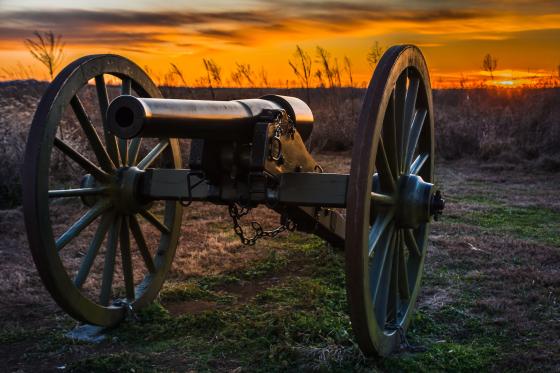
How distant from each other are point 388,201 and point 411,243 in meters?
0.79

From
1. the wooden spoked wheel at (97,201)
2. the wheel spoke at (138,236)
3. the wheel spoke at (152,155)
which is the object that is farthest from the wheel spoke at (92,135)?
the wheel spoke at (138,236)

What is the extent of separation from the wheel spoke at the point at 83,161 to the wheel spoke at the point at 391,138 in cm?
179

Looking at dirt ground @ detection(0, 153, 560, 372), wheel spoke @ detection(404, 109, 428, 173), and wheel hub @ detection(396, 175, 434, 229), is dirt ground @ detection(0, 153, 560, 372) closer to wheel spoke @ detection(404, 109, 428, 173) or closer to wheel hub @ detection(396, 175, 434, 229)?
wheel hub @ detection(396, 175, 434, 229)

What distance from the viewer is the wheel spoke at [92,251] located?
409 centimetres

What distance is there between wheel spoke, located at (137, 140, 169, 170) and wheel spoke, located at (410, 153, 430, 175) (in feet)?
5.70

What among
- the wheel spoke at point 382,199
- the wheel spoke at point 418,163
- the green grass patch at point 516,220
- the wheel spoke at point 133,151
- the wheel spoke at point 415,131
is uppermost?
the wheel spoke at point 415,131

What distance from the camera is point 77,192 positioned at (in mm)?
4168

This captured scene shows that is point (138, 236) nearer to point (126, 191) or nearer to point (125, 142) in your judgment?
point (126, 191)

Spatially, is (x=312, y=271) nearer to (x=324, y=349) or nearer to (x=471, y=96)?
(x=324, y=349)

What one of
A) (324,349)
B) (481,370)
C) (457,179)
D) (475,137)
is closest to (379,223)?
(324,349)

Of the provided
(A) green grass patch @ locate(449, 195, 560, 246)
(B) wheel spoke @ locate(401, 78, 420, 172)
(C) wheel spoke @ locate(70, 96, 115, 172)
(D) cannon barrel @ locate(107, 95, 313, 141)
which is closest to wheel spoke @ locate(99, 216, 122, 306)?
(C) wheel spoke @ locate(70, 96, 115, 172)

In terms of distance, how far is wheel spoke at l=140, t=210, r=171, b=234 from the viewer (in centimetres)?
461

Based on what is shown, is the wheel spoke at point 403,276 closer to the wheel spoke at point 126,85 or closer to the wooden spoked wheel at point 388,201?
the wooden spoked wheel at point 388,201

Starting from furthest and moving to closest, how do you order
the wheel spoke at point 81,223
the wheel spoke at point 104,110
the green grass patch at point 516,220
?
the green grass patch at point 516,220
the wheel spoke at point 104,110
the wheel spoke at point 81,223
